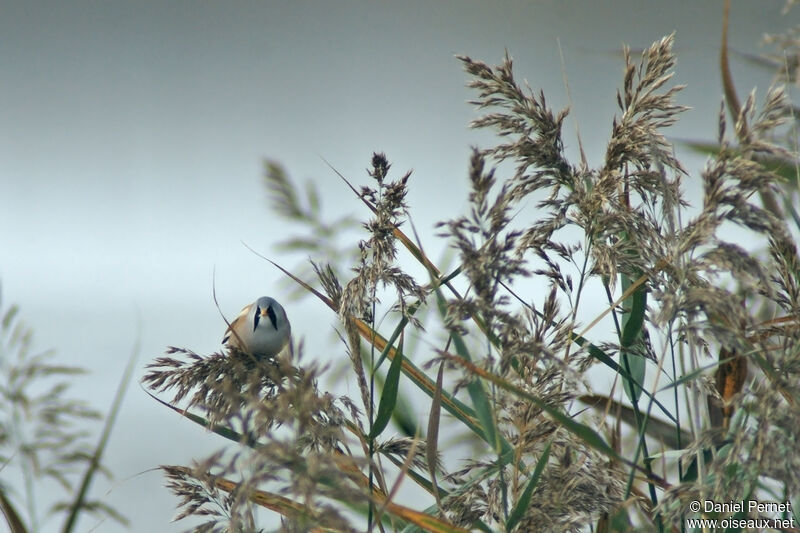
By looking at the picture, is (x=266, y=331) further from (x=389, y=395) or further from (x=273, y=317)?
(x=389, y=395)

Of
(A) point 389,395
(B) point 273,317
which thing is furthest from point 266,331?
(A) point 389,395

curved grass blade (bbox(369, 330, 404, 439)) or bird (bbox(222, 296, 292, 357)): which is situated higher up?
bird (bbox(222, 296, 292, 357))

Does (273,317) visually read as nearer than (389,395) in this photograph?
No

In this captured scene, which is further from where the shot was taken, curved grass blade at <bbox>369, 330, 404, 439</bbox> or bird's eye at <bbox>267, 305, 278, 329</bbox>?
bird's eye at <bbox>267, 305, 278, 329</bbox>

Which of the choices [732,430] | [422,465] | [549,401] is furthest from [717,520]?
[422,465]

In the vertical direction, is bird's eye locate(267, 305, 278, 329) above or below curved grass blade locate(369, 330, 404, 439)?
above

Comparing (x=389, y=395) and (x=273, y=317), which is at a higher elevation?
(x=273, y=317)

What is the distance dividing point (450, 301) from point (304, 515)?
0.94ft

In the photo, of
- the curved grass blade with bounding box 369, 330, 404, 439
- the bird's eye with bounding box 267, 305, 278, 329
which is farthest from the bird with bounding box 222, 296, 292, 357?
the curved grass blade with bounding box 369, 330, 404, 439

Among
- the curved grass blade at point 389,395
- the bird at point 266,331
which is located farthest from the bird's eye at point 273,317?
the curved grass blade at point 389,395

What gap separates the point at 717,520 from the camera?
94cm

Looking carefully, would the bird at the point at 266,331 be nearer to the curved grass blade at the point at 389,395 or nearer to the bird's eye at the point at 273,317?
the bird's eye at the point at 273,317

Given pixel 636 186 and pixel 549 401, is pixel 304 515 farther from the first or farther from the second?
pixel 636 186

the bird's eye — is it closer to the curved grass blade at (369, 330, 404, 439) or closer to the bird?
→ the bird
